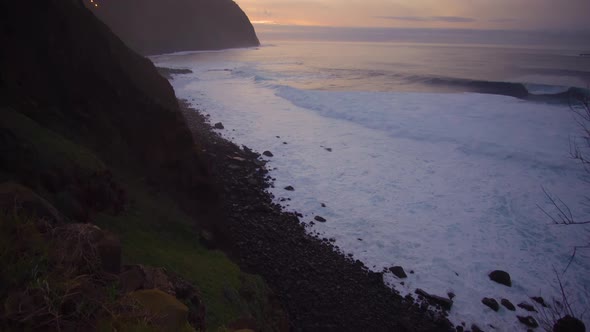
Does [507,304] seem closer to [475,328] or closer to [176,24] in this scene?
[475,328]

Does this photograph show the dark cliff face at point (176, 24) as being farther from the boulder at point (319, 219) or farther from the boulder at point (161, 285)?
the boulder at point (161, 285)

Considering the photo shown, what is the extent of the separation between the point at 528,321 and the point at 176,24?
11219 cm

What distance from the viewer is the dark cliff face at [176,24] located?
278ft

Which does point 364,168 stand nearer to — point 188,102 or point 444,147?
point 444,147

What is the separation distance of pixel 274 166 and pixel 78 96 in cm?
758

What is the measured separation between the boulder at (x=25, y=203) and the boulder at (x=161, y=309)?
51.7 inches

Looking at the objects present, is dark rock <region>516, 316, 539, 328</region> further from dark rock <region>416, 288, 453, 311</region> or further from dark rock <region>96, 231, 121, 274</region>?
dark rock <region>96, 231, 121, 274</region>

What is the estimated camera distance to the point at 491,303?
7086mm

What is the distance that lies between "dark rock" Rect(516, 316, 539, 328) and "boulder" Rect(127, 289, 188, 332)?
7254 millimetres

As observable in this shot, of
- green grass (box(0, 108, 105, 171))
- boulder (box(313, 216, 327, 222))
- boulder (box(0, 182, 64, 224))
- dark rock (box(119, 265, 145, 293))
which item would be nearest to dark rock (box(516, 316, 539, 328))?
boulder (box(313, 216, 327, 222))

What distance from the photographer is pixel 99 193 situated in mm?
5344

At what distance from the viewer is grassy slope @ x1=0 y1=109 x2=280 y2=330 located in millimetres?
4535

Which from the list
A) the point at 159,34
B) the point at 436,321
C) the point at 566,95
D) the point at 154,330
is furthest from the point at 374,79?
the point at 159,34

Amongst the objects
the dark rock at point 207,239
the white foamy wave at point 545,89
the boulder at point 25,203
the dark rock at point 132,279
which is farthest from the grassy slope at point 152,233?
the white foamy wave at point 545,89
